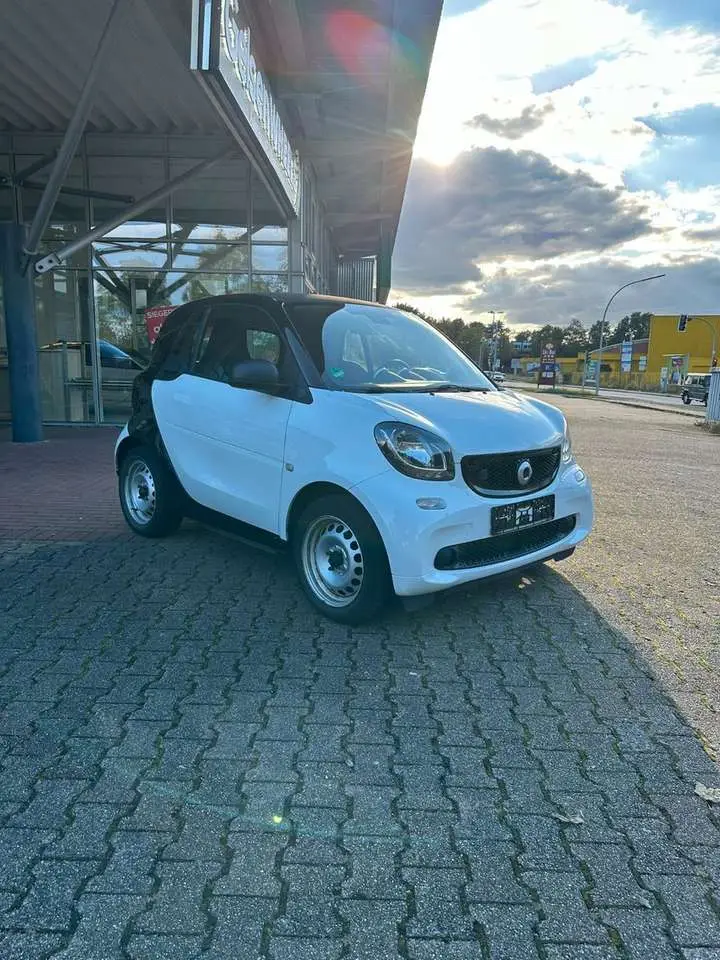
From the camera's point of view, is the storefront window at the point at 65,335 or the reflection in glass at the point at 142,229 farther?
the storefront window at the point at 65,335

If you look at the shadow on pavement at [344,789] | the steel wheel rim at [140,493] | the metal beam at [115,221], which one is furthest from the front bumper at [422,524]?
the metal beam at [115,221]

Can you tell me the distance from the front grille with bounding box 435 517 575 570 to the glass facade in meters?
10.4

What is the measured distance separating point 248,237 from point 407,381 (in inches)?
393

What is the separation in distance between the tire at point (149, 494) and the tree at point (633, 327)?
146662 millimetres

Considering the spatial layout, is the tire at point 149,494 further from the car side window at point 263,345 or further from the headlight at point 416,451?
the headlight at point 416,451

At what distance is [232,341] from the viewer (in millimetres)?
4719

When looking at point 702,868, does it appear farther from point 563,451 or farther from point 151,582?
point 151,582

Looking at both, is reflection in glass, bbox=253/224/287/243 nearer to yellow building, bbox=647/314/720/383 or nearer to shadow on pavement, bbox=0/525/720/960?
shadow on pavement, bbox=0/525/720/960

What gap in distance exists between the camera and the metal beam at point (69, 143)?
802 centimetres

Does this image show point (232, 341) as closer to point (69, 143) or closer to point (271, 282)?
point (69, 143)

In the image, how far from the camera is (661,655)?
3631mm

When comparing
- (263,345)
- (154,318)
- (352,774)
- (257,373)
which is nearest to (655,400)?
(154,318)

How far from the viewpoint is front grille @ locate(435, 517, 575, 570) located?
11.6 feet

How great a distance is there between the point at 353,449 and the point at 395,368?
43.5 inches
